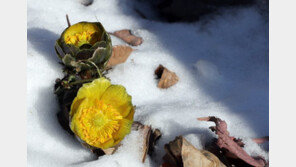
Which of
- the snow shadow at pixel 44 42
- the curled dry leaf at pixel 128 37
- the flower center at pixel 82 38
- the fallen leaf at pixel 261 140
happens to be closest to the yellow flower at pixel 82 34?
the flower center at pixel 82 38

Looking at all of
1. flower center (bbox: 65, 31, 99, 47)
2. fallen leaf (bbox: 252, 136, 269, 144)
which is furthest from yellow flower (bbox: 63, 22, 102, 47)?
fallen leaf (bbox: 252, 136, 269, 144)

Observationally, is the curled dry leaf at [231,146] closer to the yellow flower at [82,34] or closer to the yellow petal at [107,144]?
the yellow petal at [107,144]

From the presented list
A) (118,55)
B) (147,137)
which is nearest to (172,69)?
(118,55)

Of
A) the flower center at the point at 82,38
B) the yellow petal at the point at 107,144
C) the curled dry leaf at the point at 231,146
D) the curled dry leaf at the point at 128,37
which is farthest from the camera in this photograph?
the curled dry leaf at the point at 128,37

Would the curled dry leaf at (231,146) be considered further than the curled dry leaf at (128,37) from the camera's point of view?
No

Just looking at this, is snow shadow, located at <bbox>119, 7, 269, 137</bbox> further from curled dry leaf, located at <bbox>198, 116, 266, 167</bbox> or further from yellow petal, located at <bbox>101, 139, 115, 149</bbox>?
yellow petal, located at <bbox>101, 139, 115, 149</bbox>

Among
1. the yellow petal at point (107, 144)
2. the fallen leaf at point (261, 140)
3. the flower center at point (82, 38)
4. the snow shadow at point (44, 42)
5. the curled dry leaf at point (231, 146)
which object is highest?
the flower center at point (82, 38)

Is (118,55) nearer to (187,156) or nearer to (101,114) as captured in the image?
(101,114)

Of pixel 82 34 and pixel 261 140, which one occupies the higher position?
pixel 82 34
